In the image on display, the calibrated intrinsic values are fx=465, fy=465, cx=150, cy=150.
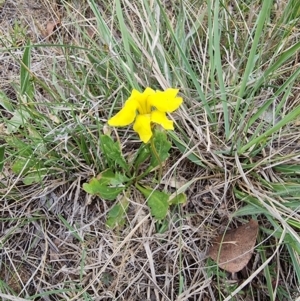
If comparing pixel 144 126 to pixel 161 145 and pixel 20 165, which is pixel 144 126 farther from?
pixel 20 165

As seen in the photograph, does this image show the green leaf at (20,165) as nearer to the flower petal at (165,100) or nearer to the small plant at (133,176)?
the small plant at (133,176)

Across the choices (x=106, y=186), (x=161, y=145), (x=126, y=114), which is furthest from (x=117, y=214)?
(x=126, y=114)

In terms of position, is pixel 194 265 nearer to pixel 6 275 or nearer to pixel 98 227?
pixel 98 227

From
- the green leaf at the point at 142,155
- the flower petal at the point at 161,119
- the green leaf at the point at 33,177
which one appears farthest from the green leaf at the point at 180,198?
the green leaf at the point at 33,177

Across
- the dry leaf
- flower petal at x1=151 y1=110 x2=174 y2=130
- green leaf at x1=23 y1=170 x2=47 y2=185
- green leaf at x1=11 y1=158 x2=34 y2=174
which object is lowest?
the dry leaf

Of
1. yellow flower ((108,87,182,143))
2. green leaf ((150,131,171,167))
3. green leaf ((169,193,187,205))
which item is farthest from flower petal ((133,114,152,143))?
green leaf ((169,193,187,205))

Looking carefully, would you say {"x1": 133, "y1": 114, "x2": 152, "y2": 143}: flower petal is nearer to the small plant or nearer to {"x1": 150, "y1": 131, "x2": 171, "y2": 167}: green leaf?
the small plant

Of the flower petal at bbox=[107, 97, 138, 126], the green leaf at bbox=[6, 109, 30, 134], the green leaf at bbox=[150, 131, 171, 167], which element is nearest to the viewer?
the flower petal at bbox=[107, 97, 138, 126]

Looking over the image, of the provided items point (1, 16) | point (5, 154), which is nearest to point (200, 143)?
point (5, 154)
